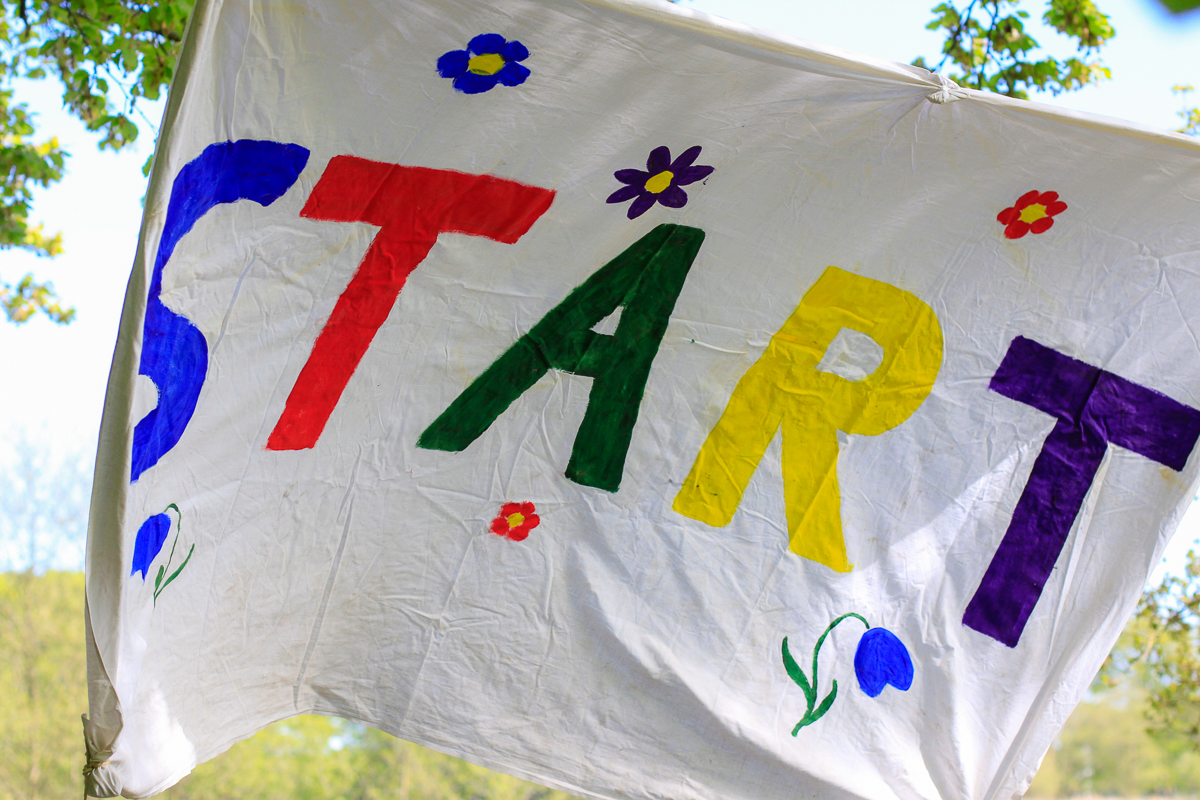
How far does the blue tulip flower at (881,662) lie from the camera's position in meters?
1.41

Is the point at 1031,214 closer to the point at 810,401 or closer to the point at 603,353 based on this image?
the point at 810,401

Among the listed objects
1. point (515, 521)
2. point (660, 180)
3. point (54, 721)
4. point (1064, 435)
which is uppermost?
point (660, 180)

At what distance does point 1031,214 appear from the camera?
1.41 metres

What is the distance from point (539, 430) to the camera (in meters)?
1.41

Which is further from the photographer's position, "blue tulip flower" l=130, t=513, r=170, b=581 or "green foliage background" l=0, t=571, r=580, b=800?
"green foliage background" l=0, t=571, r=580, b=800

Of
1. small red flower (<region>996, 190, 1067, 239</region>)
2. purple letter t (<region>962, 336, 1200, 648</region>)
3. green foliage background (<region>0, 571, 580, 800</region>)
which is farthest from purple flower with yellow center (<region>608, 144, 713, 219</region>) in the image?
green foliage background (<region>0, 571, 580, 800</region>)

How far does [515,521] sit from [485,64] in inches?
27.8

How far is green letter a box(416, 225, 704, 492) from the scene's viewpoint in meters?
1.39

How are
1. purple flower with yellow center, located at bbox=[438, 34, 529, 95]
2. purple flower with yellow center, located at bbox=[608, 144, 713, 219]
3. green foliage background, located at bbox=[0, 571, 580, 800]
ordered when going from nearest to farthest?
purple flower with yellow center, located at bbox=[438, 34, 529, 95] < purple flower with yellow center, located at bbox=[608, 144, 713, 219] < green foliage background, located at bbox=[0, 571, 580, 800]

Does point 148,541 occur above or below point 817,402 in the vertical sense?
below

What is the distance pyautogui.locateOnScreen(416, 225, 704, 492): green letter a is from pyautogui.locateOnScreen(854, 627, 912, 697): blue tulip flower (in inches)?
19.3

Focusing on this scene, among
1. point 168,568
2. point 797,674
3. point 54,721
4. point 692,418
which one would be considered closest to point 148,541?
point 168,568

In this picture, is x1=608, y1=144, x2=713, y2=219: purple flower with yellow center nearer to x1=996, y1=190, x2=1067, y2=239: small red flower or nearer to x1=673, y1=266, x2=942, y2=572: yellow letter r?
x1=673, y1=266, x2=942, y2=572: yellow letter r

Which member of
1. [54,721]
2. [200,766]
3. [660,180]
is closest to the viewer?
[660,180]
